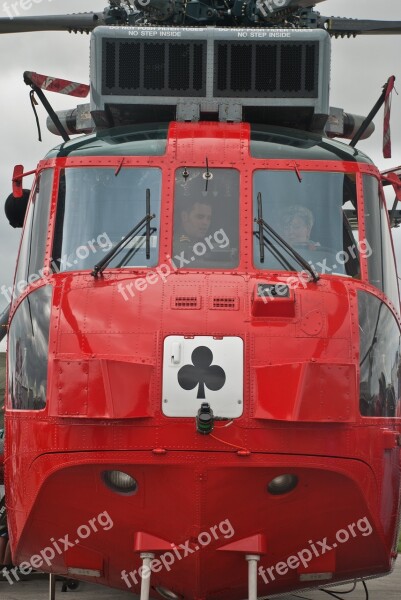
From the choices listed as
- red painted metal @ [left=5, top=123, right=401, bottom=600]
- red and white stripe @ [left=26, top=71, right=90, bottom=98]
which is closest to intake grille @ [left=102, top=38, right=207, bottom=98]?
red and white stripe @ [left=26, top=71, right=90, bottom=98]

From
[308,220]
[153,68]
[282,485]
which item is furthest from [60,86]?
[282,485]

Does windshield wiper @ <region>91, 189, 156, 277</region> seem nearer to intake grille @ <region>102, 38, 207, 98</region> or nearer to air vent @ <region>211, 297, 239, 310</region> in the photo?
air vent @ <region>211, 297, 239, 310</region>

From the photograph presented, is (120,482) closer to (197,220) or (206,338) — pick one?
(206,338)

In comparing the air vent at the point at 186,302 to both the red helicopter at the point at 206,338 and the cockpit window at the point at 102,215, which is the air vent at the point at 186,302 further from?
the cockpit window at the point at 102,215

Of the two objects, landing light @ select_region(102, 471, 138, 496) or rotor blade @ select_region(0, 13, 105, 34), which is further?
rotor blade @ select_region(0, 13, 105, 34)

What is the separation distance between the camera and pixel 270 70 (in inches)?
302

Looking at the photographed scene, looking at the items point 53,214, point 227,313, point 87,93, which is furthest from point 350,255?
point 87,93

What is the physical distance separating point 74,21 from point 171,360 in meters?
5.53

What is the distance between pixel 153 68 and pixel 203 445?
10.5ft

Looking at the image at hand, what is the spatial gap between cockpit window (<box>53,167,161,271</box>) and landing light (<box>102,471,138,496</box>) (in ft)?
4.46

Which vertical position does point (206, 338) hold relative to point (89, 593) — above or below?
above

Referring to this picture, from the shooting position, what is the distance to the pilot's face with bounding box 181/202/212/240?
22.0 feet

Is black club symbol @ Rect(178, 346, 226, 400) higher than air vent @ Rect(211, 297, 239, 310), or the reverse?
air vent @ Rect(211, 297, 239, 310)

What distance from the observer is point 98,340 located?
6.07m
